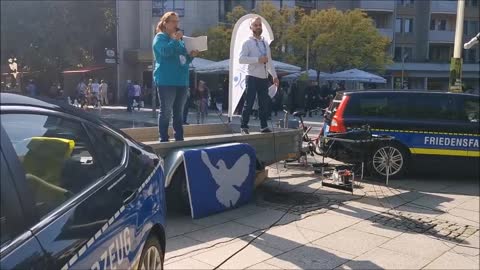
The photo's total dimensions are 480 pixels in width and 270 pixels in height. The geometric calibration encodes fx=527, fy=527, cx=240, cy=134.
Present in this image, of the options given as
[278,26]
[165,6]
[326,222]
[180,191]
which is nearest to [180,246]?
[180,191]

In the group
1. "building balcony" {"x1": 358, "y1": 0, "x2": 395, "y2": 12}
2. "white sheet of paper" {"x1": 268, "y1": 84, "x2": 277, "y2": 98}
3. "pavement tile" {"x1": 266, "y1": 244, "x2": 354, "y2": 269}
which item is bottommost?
"pavement tile" {"x1": 266, "y1": 244, "x2": 354, "y2": 269}

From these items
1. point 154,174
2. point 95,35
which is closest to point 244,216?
point 154,174

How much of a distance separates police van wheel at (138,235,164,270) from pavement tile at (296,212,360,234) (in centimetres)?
291

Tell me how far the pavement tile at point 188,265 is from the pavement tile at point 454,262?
2.14m

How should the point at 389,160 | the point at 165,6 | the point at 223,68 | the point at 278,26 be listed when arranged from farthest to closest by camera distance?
the point at 165,6 → the point at 278,26 → the point at 223,68 → the point at 389,160

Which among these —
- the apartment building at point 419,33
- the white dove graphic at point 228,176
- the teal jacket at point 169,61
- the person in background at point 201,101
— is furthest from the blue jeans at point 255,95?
the apartment building at point 419,33

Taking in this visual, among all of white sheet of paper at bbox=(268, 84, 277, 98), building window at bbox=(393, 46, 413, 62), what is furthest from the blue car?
building window at bbox=(393, 46, 413, 62)

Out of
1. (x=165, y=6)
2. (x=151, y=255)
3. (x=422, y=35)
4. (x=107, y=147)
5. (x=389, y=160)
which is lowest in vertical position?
(x=389, y=160)

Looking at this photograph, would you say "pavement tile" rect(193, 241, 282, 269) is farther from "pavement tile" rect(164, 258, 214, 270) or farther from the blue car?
the blue car

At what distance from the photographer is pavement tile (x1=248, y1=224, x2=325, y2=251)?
18.0 feet

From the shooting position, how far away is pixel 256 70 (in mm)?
8062

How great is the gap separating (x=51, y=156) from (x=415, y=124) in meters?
8.00

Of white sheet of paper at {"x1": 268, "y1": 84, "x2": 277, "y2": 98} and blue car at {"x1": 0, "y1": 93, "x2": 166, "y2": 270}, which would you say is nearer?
blue car at {"x1": 0, "y1": 93, "x2": 166, "y2": 270}

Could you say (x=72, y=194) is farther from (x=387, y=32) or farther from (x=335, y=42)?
(x=387, y=32)
